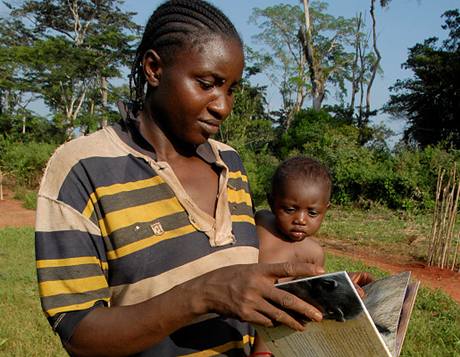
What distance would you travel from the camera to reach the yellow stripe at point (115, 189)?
111cm

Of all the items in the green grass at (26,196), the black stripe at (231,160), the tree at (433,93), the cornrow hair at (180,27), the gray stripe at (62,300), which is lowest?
the green grass at (26,196)

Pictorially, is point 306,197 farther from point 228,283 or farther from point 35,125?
point 35,125

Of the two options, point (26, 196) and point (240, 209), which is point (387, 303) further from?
point (26, 196)

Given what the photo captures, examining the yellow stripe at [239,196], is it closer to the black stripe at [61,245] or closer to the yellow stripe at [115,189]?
the yellow stripe at [115,189]

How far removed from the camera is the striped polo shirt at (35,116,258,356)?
108 cm

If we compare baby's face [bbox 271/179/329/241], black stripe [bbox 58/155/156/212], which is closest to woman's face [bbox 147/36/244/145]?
black stripe [bbox 58/155/156/212]

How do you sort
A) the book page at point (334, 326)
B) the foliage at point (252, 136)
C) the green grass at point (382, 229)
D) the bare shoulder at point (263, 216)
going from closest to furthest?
the book page at point (334, 326) → the bare shoulder at point (263, 216) → the green grass at point (382, 229) → the foliage at point (252, 136)

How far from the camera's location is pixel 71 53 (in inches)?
810

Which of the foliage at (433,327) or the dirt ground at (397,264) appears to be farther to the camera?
the dirt ground at (397,264)

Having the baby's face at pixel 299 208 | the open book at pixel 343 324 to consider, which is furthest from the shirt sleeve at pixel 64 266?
the baby's face at pixel 299 208

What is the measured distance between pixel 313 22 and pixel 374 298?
102ft

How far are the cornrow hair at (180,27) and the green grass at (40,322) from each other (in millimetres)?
3316

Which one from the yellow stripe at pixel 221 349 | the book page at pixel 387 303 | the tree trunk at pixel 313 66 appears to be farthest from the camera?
the tree trunk at pixel 313 66

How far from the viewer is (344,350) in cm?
95
